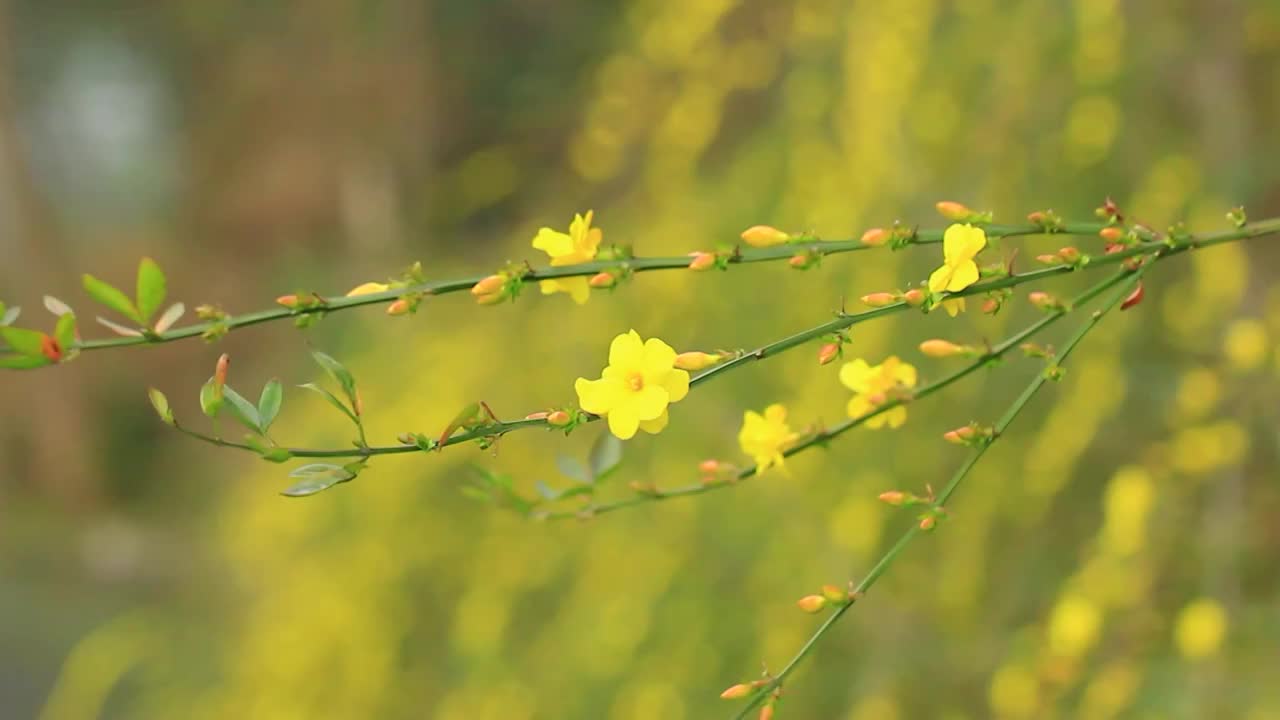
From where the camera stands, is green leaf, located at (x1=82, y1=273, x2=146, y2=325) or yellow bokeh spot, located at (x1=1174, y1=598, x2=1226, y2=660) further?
yellow bokeh spot, located at (x1=1174, y1=598, x2=1226, y2=660)

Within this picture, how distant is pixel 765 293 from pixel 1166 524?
37.7 inches

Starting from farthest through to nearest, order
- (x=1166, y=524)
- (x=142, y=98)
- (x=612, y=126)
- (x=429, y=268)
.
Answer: (x=142, y=98) → (x=429, y=268) → (x=612, y=126) → (x=1166, y=524)

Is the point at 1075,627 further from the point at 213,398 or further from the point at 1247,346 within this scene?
the point at 213,398

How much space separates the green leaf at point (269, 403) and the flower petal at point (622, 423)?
0.16m

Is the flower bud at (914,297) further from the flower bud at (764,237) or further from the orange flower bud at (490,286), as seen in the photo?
the orange flower bud at (490,286)

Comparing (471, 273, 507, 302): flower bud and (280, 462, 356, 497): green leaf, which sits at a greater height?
(471, 273, 507, 302): flower bud

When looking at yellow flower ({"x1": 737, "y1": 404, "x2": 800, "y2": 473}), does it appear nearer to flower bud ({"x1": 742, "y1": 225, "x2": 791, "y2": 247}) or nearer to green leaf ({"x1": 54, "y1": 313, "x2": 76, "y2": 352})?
flower bud ({"x1": 742, "y1": 225, "x2": 791, "y2": 247})

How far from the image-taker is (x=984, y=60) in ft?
6.12

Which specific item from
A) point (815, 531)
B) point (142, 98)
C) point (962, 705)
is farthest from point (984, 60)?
point (142, 98)

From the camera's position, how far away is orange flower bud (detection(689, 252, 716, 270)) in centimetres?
62

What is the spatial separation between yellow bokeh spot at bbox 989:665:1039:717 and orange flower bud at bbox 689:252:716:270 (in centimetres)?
80

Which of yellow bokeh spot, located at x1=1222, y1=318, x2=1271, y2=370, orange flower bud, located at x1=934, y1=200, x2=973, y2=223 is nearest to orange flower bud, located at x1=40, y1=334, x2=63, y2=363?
orange flower bud, located at x1=934, y1=200, x2=973, y2=223

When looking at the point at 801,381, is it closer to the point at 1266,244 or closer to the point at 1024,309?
the point at 1024,309

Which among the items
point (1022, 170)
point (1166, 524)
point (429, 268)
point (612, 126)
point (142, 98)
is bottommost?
point (1166, 524)
